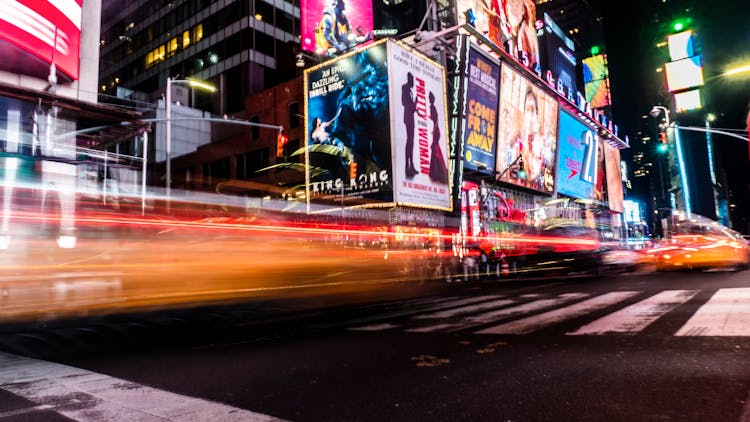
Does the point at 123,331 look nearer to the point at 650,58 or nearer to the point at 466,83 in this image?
the point at 466,83

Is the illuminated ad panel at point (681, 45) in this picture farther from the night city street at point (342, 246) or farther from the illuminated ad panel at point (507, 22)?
the illuminated ad panel at point (507, 22)

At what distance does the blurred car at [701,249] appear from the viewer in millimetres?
17766

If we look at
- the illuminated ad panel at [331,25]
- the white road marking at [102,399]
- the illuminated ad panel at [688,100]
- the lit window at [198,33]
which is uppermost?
the lit window at [198,33]

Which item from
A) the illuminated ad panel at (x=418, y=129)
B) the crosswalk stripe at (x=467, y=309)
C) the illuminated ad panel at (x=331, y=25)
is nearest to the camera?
the crosswalk stripe at (x=467, y=309)

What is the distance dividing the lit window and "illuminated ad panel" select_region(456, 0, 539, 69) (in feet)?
106

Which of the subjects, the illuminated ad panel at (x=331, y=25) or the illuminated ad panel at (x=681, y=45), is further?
the illuminated ad panel at (x=681, y=45)

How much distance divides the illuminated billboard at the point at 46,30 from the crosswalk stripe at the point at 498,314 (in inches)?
755

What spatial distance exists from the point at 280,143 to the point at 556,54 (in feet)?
126

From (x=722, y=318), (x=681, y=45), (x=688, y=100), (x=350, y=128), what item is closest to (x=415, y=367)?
(x=722, y=318)

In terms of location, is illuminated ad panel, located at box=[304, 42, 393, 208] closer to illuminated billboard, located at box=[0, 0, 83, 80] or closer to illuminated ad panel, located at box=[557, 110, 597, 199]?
illuminated billboard, located at box=[0, 0, 83, 80]

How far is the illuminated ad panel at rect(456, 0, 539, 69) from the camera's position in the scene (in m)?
36.0

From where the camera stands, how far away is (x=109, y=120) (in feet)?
72.2

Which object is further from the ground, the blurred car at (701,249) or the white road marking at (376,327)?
the blurred car at (701,249)

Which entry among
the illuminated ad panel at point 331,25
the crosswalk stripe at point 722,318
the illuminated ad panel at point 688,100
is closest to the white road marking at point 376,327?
the crosswalk stripe at point 722,318
